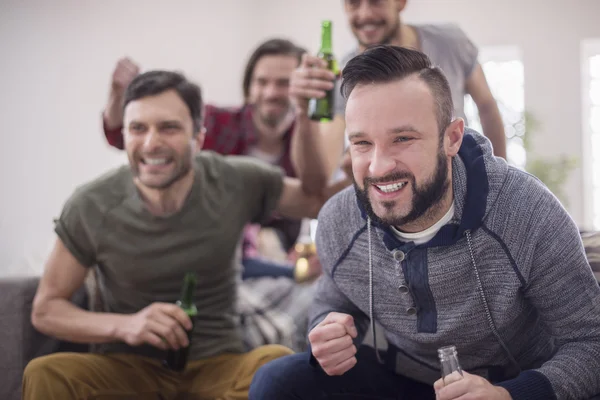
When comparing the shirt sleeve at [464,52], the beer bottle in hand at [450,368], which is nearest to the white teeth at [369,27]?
the shirt sleeve at [464,52]

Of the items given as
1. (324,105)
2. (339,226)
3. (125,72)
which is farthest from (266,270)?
(339,226)

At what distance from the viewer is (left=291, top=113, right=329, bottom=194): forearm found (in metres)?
1.89

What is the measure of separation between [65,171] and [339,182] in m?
1.73

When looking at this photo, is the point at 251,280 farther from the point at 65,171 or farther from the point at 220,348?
the point at 65,171

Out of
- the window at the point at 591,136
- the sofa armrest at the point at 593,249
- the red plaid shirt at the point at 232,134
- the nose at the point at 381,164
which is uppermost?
the nose at the point at 381,164

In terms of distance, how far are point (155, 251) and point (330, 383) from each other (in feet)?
1.97

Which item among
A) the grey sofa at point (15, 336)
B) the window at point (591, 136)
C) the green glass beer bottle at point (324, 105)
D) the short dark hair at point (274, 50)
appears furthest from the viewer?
the window at point (591, 136)

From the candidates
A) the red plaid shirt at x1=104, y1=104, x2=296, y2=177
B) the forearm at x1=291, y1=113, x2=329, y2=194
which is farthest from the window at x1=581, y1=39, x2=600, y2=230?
the forearm at x1=291, y1=113, x2=329, y2=194

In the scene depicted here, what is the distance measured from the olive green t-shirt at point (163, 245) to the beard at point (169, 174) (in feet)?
0.17

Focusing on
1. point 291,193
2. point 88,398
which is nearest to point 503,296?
point 291,193

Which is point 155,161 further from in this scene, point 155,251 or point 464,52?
point 464,52

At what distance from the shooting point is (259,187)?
5.82 ft

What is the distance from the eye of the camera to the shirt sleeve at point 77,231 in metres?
1.63

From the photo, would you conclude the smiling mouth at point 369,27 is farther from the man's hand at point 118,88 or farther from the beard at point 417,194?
the beard at point 417,194
